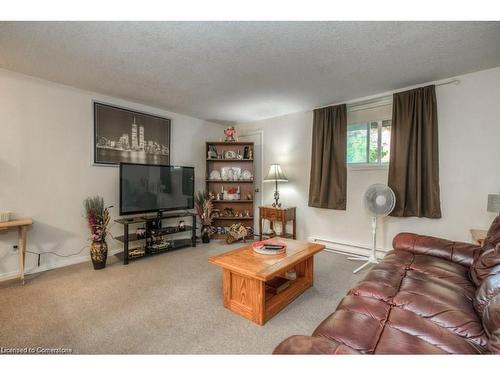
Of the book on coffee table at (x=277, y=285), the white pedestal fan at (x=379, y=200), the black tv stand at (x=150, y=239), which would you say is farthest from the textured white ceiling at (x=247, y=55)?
the book on coffee table at (x=277, y=285)

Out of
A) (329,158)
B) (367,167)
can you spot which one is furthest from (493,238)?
(329,158)

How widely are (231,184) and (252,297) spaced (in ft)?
9.61

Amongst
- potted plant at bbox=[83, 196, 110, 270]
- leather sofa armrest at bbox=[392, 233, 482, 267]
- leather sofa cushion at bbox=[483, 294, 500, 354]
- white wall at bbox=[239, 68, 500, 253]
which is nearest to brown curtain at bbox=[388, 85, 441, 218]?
white wall at bbox=[239, 68, 500, 253]

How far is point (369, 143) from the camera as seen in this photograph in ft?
11.0

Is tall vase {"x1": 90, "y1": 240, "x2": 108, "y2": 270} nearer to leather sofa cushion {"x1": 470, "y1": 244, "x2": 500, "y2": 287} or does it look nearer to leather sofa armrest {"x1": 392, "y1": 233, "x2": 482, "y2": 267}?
leather sofa armrest {"x1": 392, "y1": 233, "x2": 482, "y2": 267}

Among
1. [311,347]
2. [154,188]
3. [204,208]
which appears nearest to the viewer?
[311,347]

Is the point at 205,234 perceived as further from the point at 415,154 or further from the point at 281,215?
the point at 415,154

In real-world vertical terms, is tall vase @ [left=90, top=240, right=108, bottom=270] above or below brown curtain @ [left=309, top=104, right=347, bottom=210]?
below

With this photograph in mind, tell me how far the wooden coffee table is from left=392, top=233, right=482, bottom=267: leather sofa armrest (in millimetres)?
792

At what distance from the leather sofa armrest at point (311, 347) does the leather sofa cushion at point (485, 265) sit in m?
1.04

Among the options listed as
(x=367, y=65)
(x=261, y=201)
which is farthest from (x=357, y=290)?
(x=261, y=201)

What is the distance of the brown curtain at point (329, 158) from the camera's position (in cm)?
346

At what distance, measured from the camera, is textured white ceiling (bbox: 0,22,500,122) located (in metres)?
1.81
